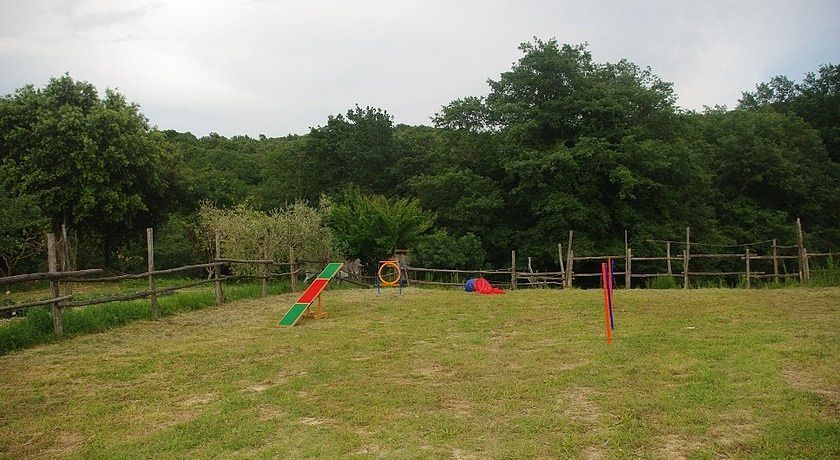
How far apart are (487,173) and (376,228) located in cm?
859

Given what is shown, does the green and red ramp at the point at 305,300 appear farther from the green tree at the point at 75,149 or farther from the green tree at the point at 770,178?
the green tree at the point at 770,178

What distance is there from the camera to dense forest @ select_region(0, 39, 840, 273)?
62.6 feet

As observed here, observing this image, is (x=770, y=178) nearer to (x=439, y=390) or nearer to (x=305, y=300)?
(x=305, y=300)

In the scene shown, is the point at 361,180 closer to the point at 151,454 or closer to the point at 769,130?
the point at 769,130

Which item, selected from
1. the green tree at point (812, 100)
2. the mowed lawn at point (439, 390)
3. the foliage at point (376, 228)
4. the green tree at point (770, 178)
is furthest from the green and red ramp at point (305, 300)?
the green tree at point (812, 100)

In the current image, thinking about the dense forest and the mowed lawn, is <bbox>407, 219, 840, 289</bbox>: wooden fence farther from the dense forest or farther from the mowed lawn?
the mowed lawn

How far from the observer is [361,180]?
2867cm

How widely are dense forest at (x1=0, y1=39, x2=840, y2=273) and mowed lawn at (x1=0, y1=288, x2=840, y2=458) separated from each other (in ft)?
38.9

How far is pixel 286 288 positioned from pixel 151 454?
1209cm

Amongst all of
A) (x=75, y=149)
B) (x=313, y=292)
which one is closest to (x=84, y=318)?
(x=313, y=292)

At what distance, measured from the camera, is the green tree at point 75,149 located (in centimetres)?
1831

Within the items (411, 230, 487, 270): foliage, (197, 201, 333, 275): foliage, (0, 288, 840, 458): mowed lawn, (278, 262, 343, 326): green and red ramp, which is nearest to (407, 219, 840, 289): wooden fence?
(411, 230, 487, 270): foliage

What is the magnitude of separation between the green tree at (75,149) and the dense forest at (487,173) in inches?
2.2

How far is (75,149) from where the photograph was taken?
727 inches
